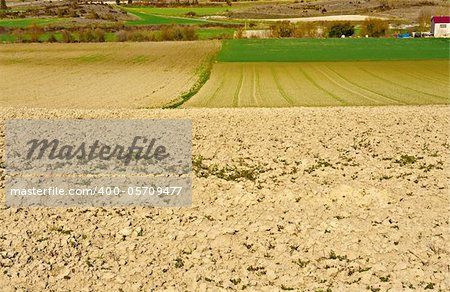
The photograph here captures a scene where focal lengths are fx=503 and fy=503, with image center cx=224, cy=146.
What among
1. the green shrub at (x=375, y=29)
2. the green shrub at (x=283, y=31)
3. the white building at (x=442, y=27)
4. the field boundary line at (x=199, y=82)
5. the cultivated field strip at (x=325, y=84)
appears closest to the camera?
the field boundary line at (x=199, y=82)

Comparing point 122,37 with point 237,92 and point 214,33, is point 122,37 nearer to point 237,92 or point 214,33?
point 214,33

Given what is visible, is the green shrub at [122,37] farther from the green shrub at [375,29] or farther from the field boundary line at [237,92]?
the field boundary line at [237,92]

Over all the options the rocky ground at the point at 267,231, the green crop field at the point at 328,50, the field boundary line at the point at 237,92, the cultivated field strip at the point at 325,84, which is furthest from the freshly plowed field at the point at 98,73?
the rocky ground at the point at 267,231

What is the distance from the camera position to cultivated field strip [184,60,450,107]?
98.5 ft

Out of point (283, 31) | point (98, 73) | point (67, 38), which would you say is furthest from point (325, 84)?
point (67, 38)

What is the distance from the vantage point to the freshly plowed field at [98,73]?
32094mm

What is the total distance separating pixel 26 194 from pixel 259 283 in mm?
6913

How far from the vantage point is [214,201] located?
41.3 ft

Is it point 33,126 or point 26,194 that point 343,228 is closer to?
point 26,194

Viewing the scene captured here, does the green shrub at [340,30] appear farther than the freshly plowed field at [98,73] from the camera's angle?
Yes

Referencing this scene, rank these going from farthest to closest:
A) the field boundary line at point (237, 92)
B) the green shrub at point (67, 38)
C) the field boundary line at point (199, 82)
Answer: the green shrub at point (67, 38)
the field boundary line at point (199, 82)
the field boundary line at point (237, 92)

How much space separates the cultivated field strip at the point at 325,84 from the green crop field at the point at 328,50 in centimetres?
461

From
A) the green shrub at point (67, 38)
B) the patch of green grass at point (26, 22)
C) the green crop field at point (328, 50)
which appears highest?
the patch of green grass at point (26, 22)

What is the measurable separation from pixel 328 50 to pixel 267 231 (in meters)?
56.9
